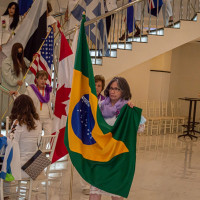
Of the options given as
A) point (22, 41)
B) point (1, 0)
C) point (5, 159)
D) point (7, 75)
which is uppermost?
point (1, 0)

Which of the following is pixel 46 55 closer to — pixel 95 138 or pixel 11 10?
pixel 11 10

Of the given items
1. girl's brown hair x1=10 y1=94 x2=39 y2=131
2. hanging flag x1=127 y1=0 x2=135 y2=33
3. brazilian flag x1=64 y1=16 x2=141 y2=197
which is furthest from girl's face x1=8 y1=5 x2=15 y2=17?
brazilian flag x1=64 y1=16 x2=141 y2=197

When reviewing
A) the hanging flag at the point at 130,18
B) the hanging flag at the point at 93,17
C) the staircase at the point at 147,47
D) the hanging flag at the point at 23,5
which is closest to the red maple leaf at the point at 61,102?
the staircase at the point at 147,47

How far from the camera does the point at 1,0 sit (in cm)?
857

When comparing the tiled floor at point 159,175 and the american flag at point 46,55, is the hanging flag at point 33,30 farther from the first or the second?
the tiled floor at point 159,175

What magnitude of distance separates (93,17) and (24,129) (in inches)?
164

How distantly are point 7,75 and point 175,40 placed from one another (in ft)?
11.2

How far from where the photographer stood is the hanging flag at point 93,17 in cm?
738

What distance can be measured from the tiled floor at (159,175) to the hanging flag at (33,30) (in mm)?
1882

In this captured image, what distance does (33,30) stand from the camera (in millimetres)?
6617

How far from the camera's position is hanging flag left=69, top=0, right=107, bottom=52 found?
738 cm

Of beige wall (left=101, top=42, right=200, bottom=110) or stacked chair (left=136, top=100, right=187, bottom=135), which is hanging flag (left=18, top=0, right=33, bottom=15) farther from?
beige wall (left=101, top=42, right=200, bottom=110)

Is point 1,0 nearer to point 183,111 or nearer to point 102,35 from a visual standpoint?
point 102,35

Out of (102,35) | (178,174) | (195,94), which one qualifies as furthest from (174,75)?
(178,174)
